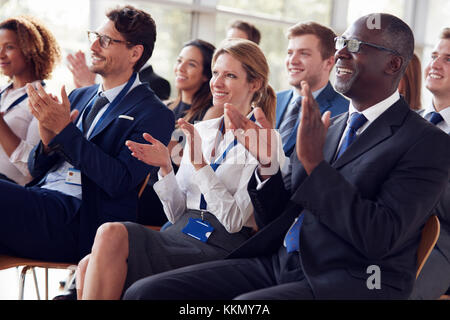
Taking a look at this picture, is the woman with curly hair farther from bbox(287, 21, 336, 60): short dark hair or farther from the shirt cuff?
bbox(287, 21, 336, 60): short dark hair

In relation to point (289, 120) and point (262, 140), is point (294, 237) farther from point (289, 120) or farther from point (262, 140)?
point (289, 120)

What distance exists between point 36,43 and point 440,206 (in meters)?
2.41

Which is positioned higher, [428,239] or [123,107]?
[123,107]

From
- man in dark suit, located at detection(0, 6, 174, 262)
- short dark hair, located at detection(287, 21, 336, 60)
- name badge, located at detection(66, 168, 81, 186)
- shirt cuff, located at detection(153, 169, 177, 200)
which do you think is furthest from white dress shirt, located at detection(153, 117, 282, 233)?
short dark hair, located at detection(287, 21, 336, 60)

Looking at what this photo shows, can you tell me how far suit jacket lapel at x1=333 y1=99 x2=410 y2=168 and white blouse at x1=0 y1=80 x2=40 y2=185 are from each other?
71.9 inches

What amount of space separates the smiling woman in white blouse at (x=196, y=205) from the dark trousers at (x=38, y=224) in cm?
40

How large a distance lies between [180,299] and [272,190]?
47cm

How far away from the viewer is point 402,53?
1.82 m

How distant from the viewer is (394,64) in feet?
5.96

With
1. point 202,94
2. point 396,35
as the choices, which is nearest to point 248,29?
point 202,94

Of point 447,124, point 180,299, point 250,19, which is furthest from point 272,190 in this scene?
point 250,19

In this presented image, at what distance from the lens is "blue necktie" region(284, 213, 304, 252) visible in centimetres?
179

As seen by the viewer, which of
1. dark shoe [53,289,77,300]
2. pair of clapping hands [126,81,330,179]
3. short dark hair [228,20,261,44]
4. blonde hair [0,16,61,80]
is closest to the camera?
pair of clapping hands [126,81,330,179]

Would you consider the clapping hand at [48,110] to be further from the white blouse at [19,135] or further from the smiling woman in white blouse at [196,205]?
the white blouse at [19,135]
